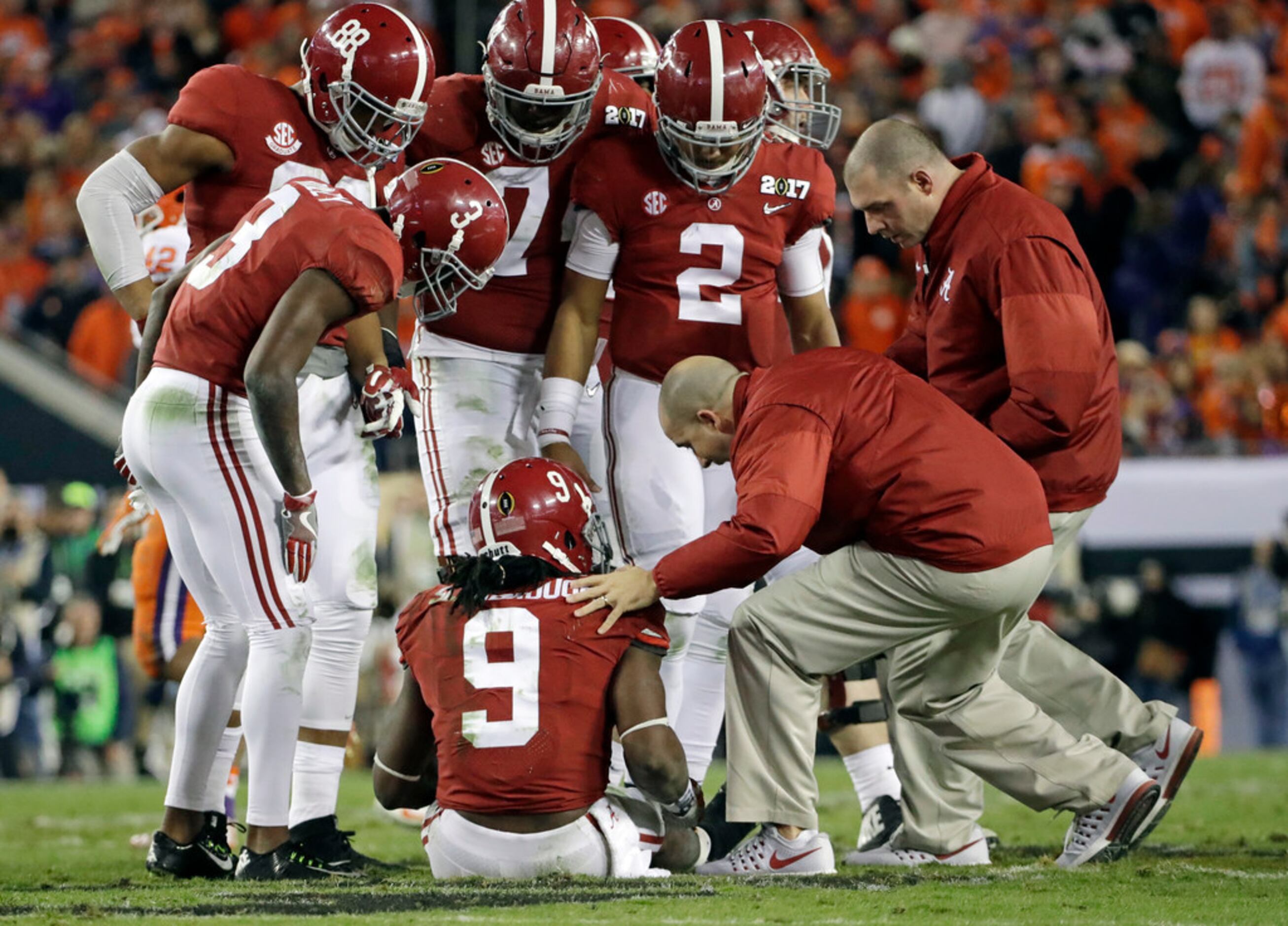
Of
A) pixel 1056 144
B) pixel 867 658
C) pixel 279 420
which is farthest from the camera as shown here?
pixel 1056 144

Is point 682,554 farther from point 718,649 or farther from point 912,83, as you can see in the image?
point 912,83

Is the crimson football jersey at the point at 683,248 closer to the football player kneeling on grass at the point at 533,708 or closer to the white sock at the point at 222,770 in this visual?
the football player kneeling on grass at the point at 533,708

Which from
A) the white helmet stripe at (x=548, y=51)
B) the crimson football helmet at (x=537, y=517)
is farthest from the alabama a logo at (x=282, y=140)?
the crimson football helmet at (x=537, y=517)

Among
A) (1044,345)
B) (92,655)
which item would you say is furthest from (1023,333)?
(92,655)

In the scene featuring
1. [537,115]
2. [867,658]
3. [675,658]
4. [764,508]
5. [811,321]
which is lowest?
[675,658]

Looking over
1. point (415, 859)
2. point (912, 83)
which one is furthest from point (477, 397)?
point (912, 83)

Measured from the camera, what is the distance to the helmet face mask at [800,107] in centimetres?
545

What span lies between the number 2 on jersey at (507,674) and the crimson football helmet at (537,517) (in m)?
0.19

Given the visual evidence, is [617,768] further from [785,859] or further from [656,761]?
[656,761]

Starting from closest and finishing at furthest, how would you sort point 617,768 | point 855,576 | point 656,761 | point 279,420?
point 656,761, point 279,420, point 855,576, point 617,768

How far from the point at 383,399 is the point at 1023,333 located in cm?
170

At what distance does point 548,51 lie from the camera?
4.97 metres

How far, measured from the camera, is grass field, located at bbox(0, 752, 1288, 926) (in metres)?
3.68

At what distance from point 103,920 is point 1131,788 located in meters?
2.58
